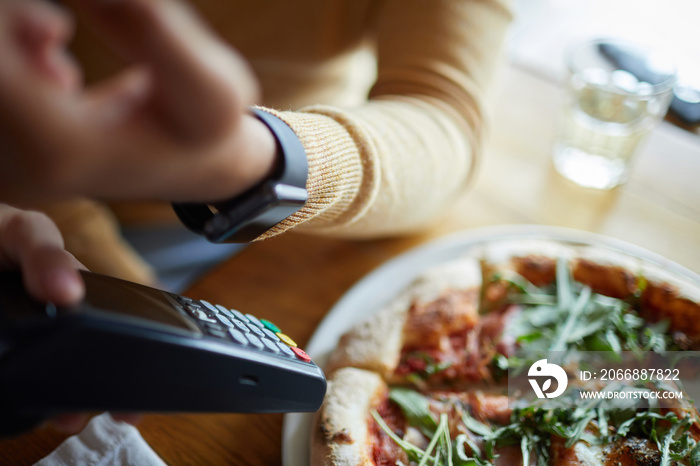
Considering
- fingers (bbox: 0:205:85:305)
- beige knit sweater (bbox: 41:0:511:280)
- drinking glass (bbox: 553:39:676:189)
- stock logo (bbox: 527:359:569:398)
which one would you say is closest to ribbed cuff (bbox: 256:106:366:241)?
beige knit sweater (bbox: 41:0:511:280)

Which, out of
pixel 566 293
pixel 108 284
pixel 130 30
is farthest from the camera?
pixel 566 293

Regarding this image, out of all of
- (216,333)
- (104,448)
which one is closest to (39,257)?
(216,333)

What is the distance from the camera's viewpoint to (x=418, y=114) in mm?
603

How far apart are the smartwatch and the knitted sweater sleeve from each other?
5.8 inches

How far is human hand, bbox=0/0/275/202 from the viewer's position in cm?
18

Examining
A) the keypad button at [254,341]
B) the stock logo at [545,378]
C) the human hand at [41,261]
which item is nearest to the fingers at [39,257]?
the human hand at [41,261]

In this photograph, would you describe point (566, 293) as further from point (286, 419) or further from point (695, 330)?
point (286, 419)

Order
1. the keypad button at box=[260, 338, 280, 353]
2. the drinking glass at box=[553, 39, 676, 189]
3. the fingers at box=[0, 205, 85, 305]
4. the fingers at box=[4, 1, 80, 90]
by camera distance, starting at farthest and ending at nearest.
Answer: the drinking glass at box=[553, 39, 676, 189]
the keypad button at box=[260, 338, 280, 353]
the fingers at box=[0, 205, 85, 305]
the fingers at box=[4, 1, 80, 90]

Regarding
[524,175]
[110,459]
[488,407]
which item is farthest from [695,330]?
[110,459]

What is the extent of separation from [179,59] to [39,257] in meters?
0.19

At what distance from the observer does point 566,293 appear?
1.88 feet

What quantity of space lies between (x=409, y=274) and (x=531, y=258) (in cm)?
14

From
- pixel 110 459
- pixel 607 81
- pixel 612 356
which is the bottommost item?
pixel 110 459

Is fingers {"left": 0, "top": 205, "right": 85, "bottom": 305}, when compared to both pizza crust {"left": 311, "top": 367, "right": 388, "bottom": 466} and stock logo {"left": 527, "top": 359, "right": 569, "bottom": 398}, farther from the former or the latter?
stock logo {"left": 527, "top": 359, "right": 569, "bottom": 398}
